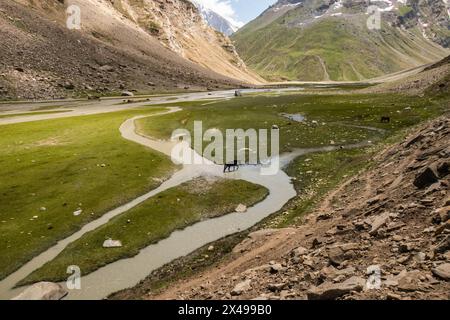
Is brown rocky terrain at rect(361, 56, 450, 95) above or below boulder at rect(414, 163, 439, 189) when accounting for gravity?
above

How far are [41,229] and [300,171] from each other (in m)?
31.2

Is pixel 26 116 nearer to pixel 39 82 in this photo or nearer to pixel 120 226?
pixel 39 82

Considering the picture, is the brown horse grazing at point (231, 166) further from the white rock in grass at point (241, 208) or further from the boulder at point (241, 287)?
the boulder at point (241, 287)

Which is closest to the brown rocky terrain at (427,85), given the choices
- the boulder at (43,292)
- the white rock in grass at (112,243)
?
the white rock in grass at (112,243)

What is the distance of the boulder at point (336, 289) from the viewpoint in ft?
62.7

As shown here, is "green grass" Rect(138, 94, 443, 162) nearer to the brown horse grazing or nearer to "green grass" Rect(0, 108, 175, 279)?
the brown horse grazing

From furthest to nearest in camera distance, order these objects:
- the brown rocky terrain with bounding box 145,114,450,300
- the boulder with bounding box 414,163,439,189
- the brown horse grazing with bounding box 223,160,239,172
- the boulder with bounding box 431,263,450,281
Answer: the brown horse grazing with bounding box 223,160,239,172
the boulder with bounding box 414,163,439,189
the brown rocky terrain with bounding box 145,114,450,300
the boulder with bounding box 431,263,450,281

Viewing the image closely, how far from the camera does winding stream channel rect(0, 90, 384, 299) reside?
29406 mm

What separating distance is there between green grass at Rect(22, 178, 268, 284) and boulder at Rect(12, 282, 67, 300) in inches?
83.4

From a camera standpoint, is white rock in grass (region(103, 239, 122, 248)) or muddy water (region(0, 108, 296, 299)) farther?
white rock in grass (region(103, 239, 122, 248))

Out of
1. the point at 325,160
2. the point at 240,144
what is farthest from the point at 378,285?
the point at 240,144

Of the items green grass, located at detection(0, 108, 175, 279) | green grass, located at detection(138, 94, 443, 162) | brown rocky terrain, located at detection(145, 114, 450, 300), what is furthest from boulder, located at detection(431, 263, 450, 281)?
green grass, located at detection(138, 94, 443, 162)

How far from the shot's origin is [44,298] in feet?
86.9

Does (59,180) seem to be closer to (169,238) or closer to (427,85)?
(169,238)
